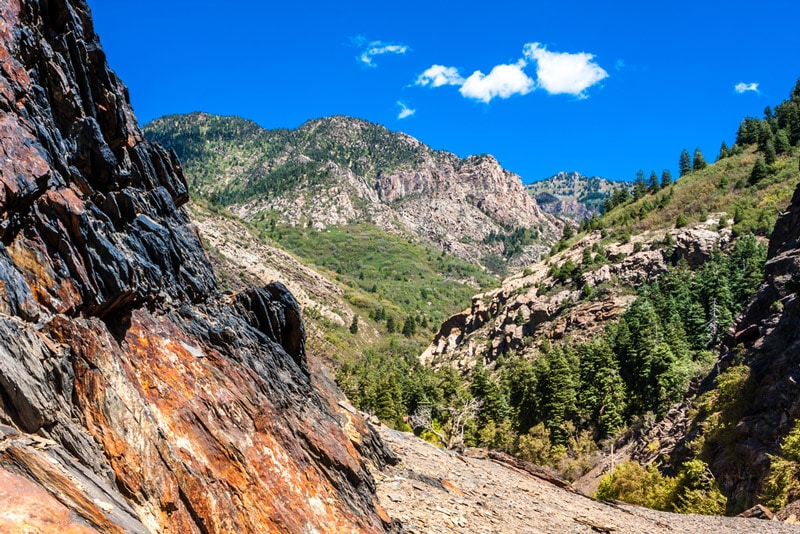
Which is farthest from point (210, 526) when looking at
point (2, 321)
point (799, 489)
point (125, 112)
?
point (799, 489)

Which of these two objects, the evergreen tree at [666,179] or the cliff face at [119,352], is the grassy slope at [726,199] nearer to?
the evergreen tree at [666,179]

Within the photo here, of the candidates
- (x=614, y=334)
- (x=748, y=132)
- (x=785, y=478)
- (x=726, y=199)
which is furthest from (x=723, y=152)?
(x=785, y=478)

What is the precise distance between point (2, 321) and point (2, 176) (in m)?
3.42

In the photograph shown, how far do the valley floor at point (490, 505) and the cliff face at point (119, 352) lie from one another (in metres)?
2.89

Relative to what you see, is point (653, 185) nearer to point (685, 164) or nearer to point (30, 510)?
point (685, 164)

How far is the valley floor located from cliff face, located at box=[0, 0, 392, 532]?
9.50ft

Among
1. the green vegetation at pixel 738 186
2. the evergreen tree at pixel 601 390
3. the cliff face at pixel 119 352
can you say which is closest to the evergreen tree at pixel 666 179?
the green vegetation at pixel 738 186

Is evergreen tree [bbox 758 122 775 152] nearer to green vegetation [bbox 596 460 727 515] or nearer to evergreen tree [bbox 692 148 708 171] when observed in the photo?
evergreen tree [bbox 692 148 708 171]

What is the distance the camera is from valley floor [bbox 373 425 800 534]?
720 inches

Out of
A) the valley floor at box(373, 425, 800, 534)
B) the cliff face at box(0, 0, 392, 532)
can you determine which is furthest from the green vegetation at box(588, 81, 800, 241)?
the cliff face at box(0, 0, 392, 532)

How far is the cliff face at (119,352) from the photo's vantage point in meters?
8.89

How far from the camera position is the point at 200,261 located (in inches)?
709

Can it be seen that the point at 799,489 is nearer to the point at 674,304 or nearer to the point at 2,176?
the point at 2,176

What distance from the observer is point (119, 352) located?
12.0 m
